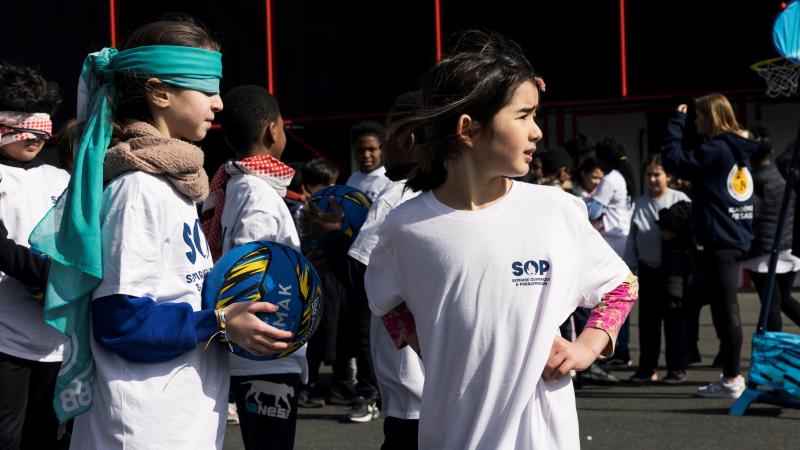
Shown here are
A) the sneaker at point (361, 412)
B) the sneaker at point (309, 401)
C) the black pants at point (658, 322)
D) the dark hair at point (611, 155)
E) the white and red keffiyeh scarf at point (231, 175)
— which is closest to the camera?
the white and red keffiyeh scarf at point (231, 175)

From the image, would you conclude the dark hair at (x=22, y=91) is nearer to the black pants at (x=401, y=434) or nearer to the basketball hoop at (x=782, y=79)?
the black pants at (x=401, y=434)

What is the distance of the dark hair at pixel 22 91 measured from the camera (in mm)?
4809

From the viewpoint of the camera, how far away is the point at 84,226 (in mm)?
2818

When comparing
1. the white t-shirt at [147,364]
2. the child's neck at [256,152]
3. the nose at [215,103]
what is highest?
the nose at [215,103]

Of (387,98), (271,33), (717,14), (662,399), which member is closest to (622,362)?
(662,399)

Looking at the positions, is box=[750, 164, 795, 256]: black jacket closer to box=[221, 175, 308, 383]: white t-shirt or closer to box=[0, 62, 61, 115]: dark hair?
box=[221, 175, 308, 383]: white t-shirt

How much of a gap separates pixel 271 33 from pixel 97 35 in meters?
2.81

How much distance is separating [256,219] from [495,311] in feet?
5.11

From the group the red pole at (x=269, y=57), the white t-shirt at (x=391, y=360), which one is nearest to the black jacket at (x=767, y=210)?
the white t-shirt at (x=391, y=360)

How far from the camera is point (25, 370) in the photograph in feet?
15.0

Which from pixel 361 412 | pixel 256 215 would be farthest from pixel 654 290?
pixel 256 215

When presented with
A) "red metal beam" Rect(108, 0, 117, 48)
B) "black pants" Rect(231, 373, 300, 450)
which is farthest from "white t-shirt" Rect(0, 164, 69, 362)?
"red metal beam" Rect(108, 0, 117, 48)

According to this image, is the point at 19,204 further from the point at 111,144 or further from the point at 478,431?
the point at 478,431

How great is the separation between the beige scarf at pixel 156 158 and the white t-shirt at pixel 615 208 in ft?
20.4
